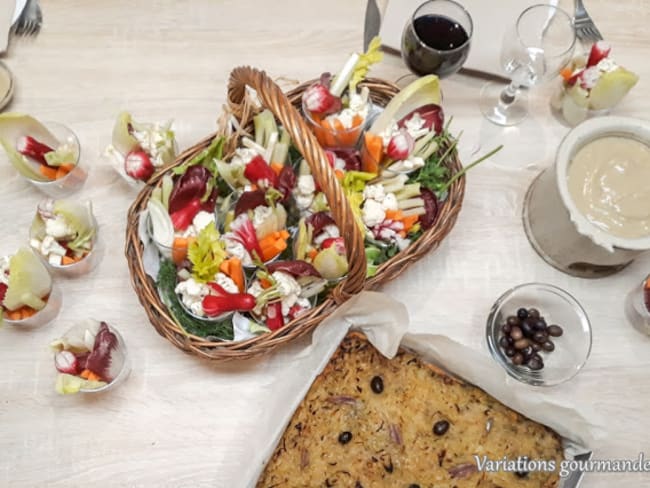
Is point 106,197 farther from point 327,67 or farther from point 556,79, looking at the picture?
point 556,79

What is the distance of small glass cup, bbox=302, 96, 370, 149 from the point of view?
3.94ft

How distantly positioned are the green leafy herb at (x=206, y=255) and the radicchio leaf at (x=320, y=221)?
171 millimetres

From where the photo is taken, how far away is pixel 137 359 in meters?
1.18

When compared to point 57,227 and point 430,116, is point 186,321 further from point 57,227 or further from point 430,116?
point 430,116

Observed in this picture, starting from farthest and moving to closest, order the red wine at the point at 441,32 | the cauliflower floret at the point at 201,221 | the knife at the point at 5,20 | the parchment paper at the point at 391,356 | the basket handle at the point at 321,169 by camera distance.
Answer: the knife at the point at 5,20
the red wine at the point at 441,32
the cauliflower floret at the point at 201,221
the parchment paper at the point at 391,356
the basket handle at the point at 321,169

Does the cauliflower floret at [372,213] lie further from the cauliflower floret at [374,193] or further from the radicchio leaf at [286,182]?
the radicchio leaf at [286,182]

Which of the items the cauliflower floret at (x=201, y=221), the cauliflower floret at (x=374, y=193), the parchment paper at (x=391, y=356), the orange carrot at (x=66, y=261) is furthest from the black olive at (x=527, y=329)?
the orange carrot at (x=66, y=261)

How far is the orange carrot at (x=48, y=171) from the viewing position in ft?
4.10

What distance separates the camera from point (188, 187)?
1.14 m

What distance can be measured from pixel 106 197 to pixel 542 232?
2.91 ft

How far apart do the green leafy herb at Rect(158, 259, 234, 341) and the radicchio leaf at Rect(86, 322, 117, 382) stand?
12 cm

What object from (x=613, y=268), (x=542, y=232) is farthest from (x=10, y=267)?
(x=613, y=268)

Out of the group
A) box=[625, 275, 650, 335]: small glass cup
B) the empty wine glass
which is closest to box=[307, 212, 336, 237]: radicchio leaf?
the empty wine glass

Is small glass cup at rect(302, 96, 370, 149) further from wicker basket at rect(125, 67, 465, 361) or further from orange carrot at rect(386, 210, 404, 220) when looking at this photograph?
orange carrot at rect(386, 210, 404, 220)
